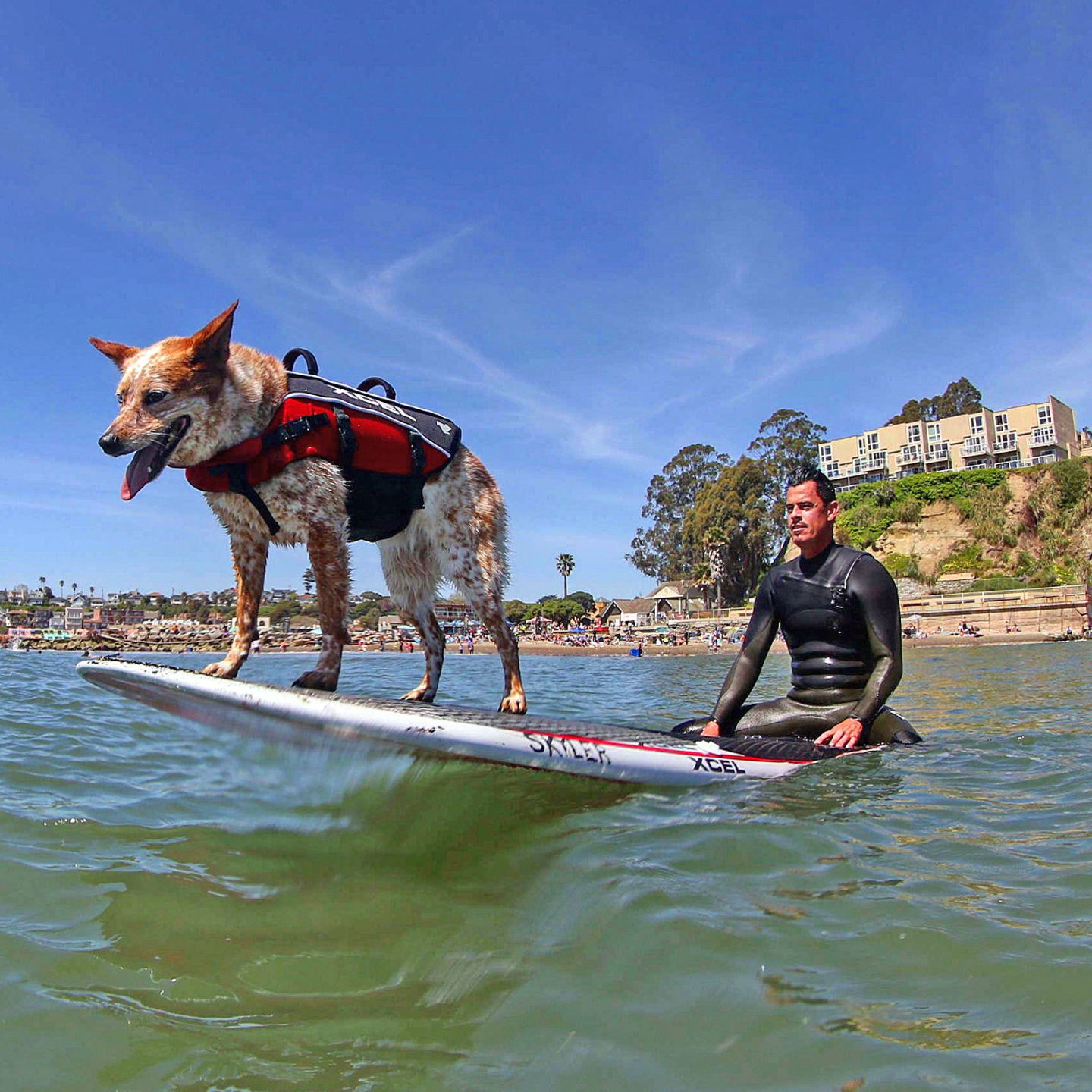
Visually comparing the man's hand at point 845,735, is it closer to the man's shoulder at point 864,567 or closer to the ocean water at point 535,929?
the ocean water at point 535,929

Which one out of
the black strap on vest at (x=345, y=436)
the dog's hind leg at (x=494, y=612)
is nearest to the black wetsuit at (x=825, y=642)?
the dog's hind leg at (x=494, y=612)

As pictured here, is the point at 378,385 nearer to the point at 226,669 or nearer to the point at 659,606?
the point at 226,669

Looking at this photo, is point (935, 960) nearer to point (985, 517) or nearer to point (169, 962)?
point (169, 962)

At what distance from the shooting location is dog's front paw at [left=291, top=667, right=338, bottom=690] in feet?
13.6

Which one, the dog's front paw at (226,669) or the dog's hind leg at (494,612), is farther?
the dog's hind leg at (494,612)

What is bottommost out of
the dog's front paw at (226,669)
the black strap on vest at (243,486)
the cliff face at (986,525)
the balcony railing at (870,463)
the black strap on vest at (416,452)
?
the dog's front paw at (226,669)

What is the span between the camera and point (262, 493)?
13.7 ft

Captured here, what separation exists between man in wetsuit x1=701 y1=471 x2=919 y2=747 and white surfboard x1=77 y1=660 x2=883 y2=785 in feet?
2.32

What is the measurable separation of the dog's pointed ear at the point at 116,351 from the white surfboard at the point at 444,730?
153cm

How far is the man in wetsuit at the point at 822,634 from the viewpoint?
5.05 metres

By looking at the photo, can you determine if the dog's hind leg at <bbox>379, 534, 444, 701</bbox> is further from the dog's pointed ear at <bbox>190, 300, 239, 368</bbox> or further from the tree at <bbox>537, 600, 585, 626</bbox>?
the tree at <bbox>537, 600, 585, 626</bbox>

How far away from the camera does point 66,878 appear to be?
9.87 feet

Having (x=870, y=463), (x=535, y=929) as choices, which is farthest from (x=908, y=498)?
(x=535, y=929)

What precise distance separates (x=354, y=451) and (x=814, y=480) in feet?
9.31
